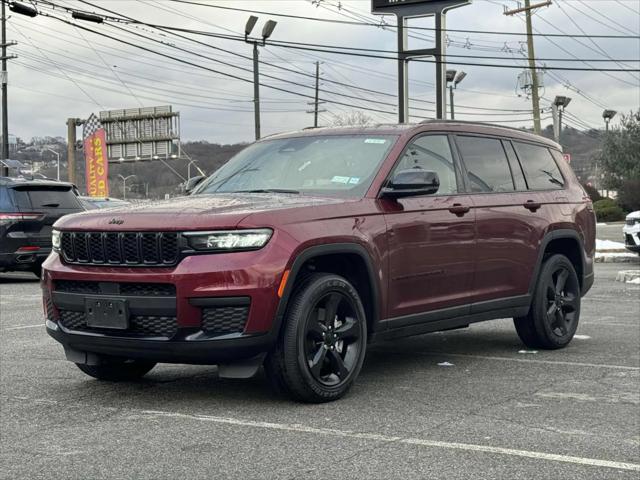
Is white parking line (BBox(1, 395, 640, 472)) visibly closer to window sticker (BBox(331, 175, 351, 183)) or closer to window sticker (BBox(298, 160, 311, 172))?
window sticker (BBox(331, 175, 351, 183))

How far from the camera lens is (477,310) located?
286 inches

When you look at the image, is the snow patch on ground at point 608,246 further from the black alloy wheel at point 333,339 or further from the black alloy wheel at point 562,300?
the black alloy wheel at point 333,339

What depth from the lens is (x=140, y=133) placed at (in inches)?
2313

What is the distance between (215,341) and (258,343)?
25cm

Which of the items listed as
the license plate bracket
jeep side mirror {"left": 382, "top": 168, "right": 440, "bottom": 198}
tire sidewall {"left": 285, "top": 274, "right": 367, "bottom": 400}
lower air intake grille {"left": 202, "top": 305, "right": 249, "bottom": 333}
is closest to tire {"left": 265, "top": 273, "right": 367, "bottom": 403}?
tire sidewall {"left": 285, "top": 274, "right": 367, "bottom": 400}

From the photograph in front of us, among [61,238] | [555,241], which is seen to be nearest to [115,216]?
[61,238]

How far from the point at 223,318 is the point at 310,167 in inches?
65.9

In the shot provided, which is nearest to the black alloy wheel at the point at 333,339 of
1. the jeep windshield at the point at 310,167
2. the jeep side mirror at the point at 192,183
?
the jeep windshield at the point at 310,167

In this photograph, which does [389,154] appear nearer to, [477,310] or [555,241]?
[477,310]

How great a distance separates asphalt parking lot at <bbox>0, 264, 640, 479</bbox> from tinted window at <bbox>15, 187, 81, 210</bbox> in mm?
8304

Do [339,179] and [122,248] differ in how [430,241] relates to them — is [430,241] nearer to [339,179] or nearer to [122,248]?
[339,179]

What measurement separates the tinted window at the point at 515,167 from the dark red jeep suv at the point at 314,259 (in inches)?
0.6

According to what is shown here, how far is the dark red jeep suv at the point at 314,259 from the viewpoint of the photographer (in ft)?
17.9

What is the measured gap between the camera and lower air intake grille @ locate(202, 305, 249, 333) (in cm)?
543
